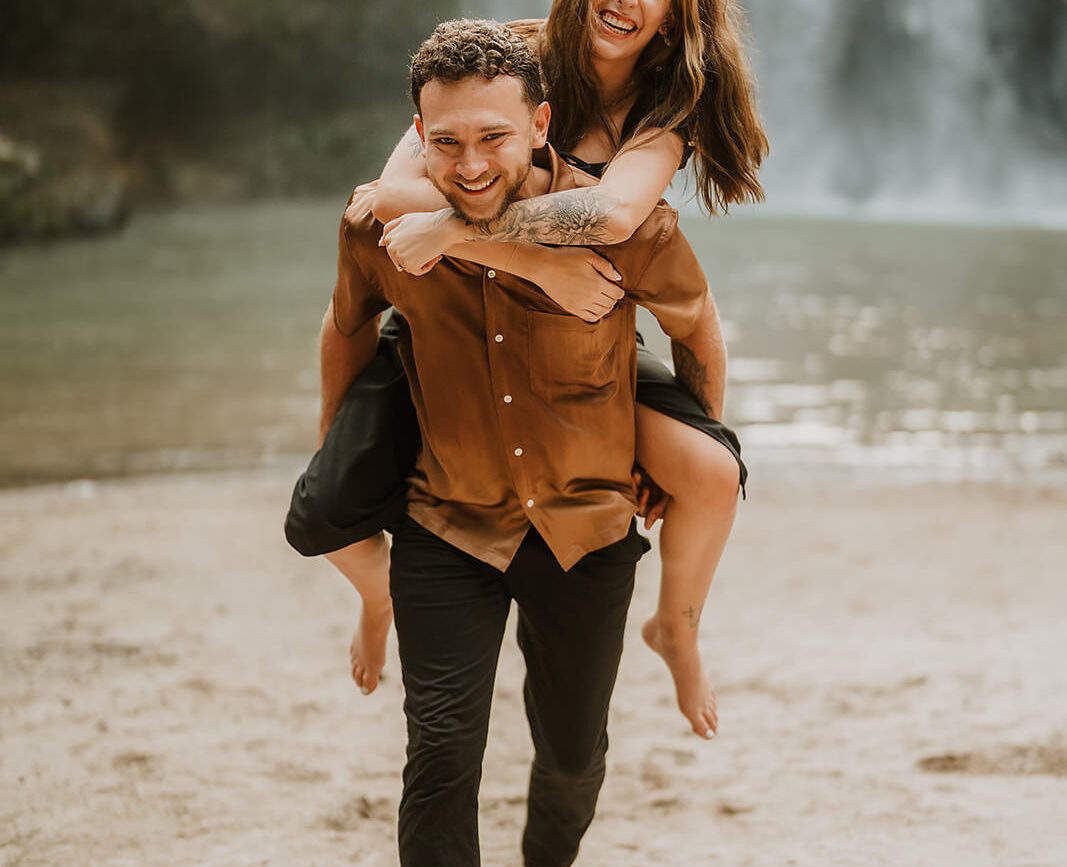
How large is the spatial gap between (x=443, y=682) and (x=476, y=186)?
35.3 inches

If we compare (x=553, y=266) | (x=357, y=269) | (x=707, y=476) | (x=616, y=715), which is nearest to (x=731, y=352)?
(x=616, y=715)

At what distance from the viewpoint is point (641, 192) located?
198cm

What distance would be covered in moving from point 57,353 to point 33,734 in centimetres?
811

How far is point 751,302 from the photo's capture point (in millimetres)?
14242

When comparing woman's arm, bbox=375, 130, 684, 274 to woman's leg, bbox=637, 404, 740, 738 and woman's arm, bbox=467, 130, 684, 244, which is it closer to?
woman's arm, bbox=467, 130, 684, 244

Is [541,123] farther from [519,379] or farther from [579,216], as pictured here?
[519,379]

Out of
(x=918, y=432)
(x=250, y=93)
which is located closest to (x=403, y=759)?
(x=918, y=432)

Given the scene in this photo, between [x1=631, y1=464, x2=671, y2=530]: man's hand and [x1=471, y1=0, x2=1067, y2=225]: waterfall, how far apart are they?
70.3ft

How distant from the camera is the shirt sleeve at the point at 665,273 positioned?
2.07m

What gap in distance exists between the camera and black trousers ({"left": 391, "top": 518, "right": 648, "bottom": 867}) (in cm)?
204

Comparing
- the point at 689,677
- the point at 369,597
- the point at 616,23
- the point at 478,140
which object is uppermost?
the point at 616,23

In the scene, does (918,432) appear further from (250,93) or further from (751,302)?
(250,93)

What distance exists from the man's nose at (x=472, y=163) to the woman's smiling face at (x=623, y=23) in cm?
42

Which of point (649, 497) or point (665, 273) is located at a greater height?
point (665, 273)
